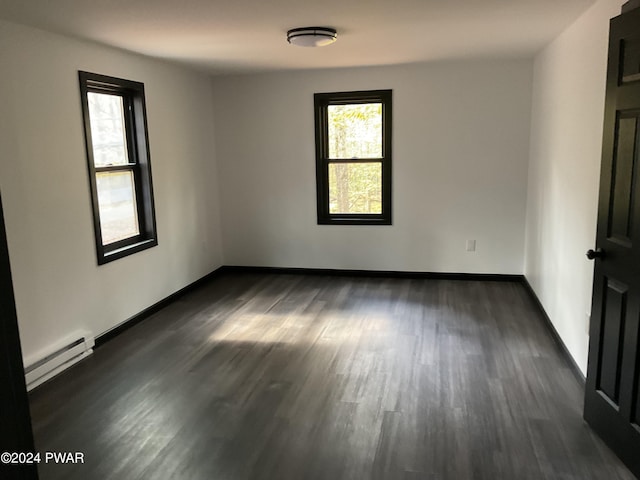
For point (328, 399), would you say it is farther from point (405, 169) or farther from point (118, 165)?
point (405, 169)

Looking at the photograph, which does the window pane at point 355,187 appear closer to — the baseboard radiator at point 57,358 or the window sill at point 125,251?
the window sill at point 125,251

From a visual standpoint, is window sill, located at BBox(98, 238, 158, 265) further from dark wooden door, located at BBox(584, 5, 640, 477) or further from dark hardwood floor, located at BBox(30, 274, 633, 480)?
dark wooden door, located at BBox(584, 5, 640, 477)

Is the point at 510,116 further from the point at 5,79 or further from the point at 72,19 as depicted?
the point at 5,79

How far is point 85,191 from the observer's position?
12.0ft

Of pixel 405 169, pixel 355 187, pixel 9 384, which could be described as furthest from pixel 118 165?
pixel 9 384

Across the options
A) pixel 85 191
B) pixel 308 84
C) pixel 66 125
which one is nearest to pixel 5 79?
pixel 66 125

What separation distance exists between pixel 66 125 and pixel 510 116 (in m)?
4.00

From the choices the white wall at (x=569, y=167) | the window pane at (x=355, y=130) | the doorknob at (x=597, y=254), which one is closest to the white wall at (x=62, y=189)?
the window pane at (x=355, y=130)

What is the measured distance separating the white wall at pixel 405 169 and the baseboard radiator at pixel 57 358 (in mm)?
2538

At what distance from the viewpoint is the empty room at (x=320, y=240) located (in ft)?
7.80

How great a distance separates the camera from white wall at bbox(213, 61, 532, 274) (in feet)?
16.7

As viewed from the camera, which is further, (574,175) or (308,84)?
(308,84)

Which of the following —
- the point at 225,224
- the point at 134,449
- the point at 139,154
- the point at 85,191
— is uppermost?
the point at 139,154

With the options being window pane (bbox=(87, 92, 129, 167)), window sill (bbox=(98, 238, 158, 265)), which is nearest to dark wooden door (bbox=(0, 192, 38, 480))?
window sill (bbox=(98, 238, 158, 265))
